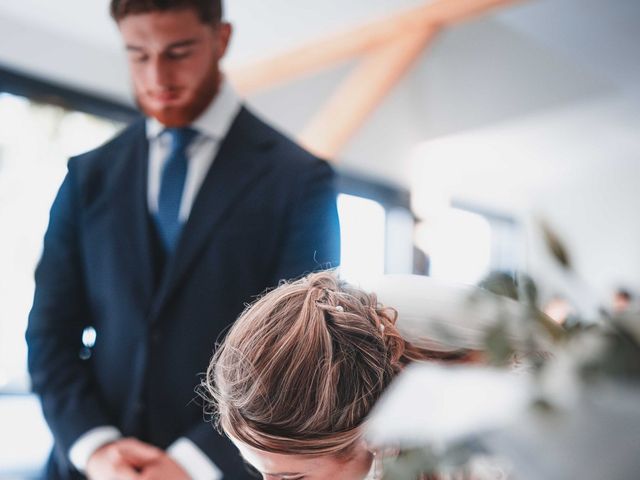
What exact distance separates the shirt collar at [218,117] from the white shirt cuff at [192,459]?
470 mm

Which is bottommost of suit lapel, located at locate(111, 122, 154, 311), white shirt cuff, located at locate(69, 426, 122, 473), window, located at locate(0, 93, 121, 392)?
window, located at locate(0, 93, 121, 392)

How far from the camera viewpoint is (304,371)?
90cm

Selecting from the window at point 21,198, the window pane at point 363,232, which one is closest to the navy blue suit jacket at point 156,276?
the window at point 21,198

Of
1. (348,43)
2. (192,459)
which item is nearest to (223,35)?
(192,459)

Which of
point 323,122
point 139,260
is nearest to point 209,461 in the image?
point 139,260

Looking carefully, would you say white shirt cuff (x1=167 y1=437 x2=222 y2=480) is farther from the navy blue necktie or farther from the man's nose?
the man's nose

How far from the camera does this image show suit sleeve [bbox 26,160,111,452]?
128 cm

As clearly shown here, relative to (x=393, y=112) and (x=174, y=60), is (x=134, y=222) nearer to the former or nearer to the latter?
(x=174, y=60)

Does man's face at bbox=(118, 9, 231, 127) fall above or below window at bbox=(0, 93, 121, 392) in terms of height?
above

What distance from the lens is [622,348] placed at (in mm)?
324

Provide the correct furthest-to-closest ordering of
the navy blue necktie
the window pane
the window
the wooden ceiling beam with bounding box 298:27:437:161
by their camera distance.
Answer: the window pane
the wooden ceiling beam with bounding box 298:27:437:161
the window
the navy blue necktie

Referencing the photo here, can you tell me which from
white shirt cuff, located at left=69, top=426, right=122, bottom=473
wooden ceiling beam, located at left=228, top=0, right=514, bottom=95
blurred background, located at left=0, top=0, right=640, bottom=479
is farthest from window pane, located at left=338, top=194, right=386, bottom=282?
white shirt cuff, located at left=69, top=426, right=122, bottom=473

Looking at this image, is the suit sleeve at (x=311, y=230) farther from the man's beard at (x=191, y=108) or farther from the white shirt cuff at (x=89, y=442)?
the white shirt cuff at (x=89, y=442)

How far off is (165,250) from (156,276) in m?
0.05
